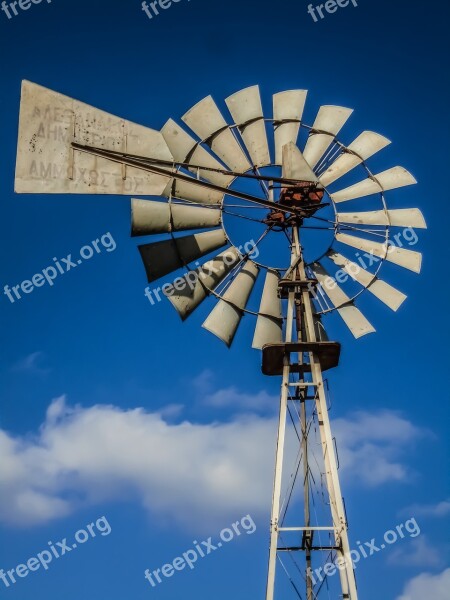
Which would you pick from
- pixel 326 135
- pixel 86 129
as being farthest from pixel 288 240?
pixel 86 129

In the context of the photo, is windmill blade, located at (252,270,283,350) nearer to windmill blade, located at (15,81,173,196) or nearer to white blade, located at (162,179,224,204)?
white blade, located at (162,179,224,204)

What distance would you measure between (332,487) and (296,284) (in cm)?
299

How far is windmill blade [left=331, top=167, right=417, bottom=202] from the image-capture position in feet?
40.1

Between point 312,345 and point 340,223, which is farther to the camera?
point 340,223

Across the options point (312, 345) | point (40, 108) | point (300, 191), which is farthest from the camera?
point (300, 191)

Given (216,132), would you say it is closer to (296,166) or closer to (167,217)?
(296,166)

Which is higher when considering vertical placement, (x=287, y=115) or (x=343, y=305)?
(x=287, y=115)

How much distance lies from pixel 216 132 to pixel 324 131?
1.78 metres

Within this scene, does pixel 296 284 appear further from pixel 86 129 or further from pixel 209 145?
pixel 86 129

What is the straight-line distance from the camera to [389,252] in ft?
39.4

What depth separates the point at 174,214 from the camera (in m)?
11.2

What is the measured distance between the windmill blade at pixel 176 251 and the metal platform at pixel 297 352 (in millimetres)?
1728

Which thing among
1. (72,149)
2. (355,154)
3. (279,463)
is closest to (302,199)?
(355,154)

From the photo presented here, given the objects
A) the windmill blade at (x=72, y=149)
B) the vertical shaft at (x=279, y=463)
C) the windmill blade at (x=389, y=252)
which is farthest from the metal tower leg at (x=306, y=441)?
the windmill blade at (x=72, y=149)
